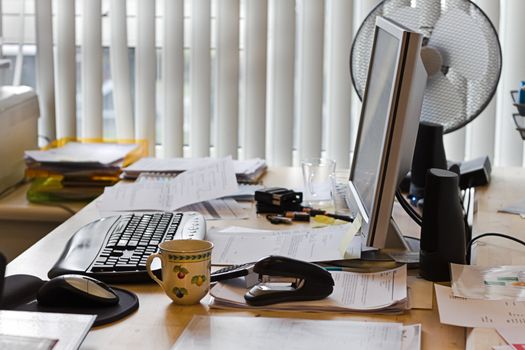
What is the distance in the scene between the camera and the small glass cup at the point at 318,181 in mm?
2051

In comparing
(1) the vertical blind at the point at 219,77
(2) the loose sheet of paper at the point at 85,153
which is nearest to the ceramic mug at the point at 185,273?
(2) the loose sheet of paper at the point at 85,153

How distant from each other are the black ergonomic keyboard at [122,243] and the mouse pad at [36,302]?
0.18 feet

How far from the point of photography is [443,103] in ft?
6.76

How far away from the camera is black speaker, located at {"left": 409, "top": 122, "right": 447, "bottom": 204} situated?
6.73 ft

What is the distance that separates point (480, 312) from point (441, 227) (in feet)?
0.68

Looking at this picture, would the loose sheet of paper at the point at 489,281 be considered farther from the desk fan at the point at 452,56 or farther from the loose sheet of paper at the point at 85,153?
the loose sheet of paper at the point at 85,153

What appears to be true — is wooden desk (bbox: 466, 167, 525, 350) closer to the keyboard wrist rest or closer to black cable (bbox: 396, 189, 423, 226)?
black cable (bbox: 396, 189, 423, 226)

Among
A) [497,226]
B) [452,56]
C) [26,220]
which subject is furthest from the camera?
→ [26,220]

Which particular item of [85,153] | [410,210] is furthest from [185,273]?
[85,153]

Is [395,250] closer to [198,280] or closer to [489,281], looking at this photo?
[489,281]

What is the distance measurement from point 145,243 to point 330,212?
0.54 m

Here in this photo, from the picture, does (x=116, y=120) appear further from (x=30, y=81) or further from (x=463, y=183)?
(x=463, y=183)

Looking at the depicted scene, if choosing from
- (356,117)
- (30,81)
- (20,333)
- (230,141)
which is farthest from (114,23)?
(20,333)

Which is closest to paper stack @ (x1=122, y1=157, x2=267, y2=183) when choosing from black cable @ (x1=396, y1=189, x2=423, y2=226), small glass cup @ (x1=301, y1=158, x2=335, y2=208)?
small glass cup @ (x1=301, y1=158, x2=335, y2=208)
